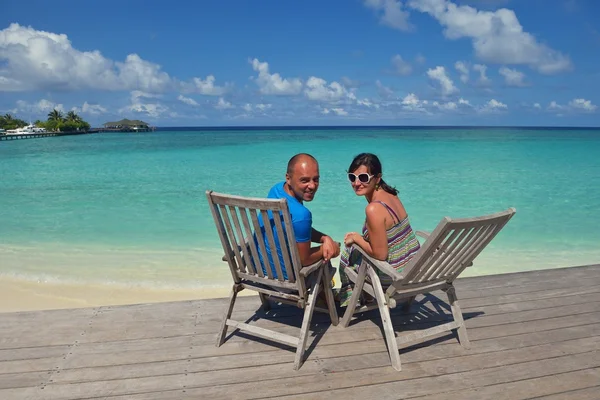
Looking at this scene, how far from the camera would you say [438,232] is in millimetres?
2537

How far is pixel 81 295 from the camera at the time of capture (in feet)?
18.4

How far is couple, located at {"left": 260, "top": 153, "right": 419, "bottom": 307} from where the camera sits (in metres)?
2.88

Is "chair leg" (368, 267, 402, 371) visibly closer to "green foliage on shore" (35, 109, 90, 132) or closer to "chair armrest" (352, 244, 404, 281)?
"chair armrest" (352, 244, 404, 281)

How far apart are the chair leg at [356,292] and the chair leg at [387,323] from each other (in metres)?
0.07

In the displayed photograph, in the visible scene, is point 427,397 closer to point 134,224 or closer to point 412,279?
point 412,279

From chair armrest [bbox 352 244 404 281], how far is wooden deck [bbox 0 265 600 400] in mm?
522

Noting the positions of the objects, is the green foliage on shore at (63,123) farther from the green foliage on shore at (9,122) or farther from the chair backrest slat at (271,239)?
the chair backrest slat at (271,239)

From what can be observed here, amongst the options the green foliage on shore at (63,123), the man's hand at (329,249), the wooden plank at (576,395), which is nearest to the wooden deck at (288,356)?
the wooden plank at (576,395)

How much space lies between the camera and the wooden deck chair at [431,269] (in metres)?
2.65

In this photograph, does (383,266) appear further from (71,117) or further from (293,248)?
(71,117)

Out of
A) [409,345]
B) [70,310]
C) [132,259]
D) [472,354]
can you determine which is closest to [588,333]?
[472,354]

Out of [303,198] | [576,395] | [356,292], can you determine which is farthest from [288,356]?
[576,395]

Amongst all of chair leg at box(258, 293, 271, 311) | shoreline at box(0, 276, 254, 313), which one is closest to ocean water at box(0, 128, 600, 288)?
shoreline at box(0, 276, 254, 313)

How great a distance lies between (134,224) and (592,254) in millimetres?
8460
